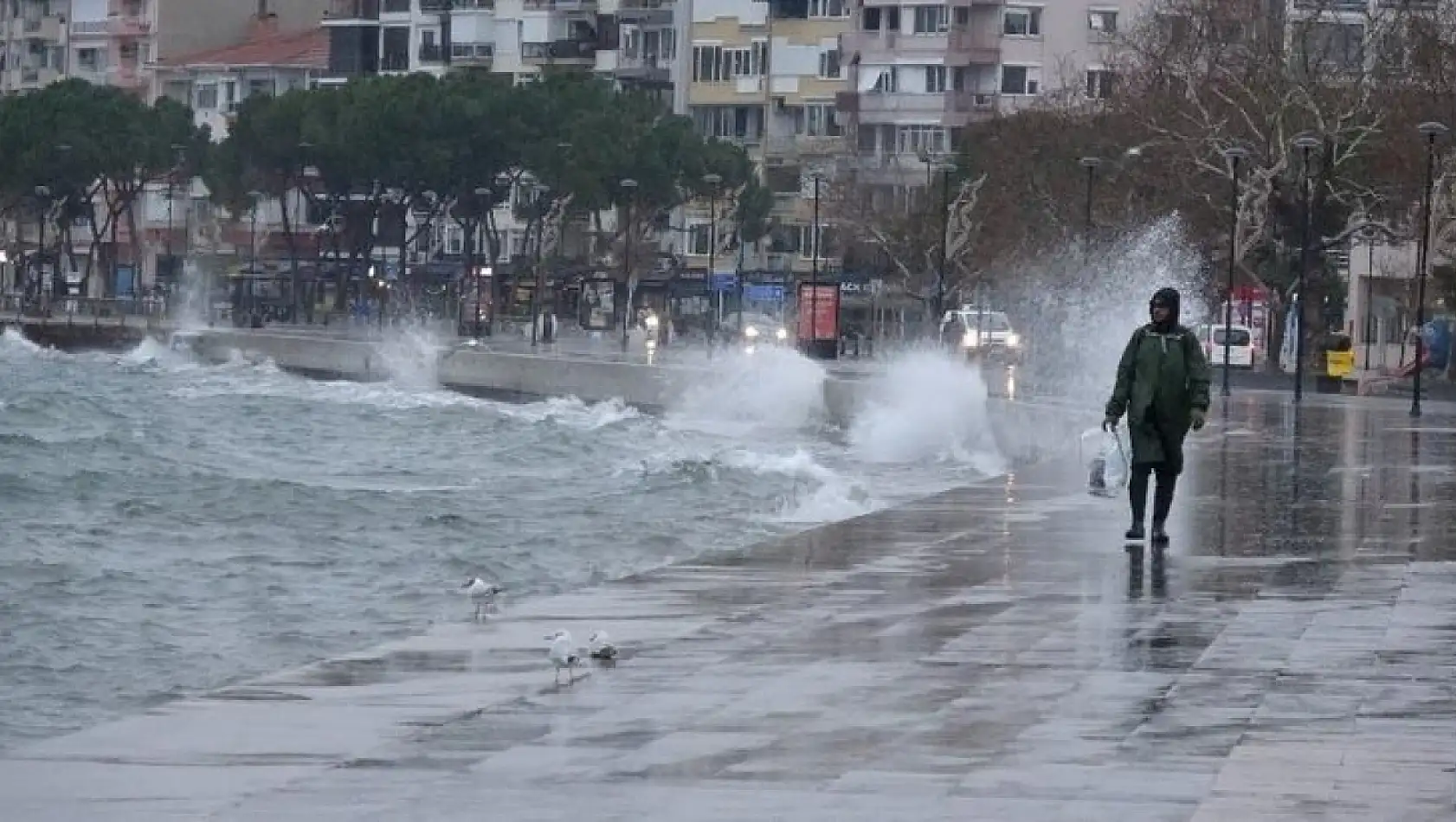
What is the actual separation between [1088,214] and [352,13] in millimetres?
71938

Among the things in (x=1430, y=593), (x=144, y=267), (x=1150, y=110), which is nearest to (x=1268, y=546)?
(x=1430, y=593)

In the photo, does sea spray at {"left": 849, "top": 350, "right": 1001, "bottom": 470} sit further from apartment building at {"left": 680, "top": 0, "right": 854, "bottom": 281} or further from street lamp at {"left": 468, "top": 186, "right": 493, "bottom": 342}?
apartment building at {"left": 680, "top": 0, "right": 854, "bottom": 281}

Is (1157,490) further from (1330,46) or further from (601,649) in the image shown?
(1330,46)

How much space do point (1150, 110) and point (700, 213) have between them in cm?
4415

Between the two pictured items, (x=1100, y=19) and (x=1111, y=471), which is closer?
(x=1111, y=471)

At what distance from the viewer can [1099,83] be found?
98250mm

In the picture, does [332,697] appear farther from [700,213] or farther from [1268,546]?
[700,213]

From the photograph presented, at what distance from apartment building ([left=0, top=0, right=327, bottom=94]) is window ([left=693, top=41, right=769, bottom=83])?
32.2 m

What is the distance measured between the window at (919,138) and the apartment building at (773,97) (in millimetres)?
2369

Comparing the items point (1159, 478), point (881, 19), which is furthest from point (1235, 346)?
point (1159, 478)

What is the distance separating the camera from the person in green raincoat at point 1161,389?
59.1 ft

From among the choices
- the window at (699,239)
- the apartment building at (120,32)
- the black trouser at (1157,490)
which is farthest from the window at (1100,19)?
the black trouser at (1157,490)

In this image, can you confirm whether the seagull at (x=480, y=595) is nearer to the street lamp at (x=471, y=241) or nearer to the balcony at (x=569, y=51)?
the street lamp at (x=471, y=241)

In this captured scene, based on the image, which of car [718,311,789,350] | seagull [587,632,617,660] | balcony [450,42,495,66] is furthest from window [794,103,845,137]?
seagull [587,632,617,660]
